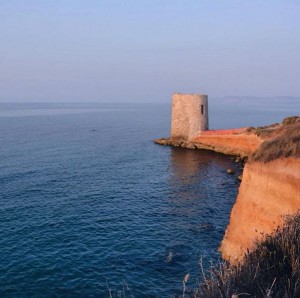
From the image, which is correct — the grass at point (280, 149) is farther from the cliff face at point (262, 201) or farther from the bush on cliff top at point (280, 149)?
the cliff face at point (262, 201)

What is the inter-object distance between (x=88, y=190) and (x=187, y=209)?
36.5 ft

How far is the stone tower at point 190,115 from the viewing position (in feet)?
223

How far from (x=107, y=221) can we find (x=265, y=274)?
21368 mm

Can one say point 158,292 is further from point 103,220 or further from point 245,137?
point 245,137

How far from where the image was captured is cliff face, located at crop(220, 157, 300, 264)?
56.7ft

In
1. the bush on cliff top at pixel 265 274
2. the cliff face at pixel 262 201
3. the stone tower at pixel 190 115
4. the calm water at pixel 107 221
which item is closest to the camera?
the bush on cliff top at pixel 265 274

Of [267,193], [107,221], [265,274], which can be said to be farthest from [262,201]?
[107,221]

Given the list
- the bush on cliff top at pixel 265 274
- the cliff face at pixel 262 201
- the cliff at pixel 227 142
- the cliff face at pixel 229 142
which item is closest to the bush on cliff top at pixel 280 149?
the cliff face at pixel 262 201

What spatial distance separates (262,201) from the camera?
1883cm

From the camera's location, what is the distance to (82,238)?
26172 mm

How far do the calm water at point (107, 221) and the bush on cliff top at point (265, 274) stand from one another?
32.9ft

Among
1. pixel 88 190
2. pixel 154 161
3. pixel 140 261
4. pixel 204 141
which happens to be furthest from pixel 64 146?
pixel 140 261

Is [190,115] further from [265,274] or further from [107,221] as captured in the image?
[265,274]

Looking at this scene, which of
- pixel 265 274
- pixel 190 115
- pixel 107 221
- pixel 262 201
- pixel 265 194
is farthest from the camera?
pixel 190 115
